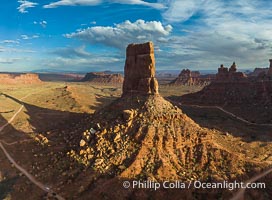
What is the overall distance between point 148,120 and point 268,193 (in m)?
22.3

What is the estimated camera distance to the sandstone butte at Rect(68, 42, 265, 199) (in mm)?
47062

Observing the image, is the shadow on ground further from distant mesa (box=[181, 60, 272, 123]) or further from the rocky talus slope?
the rocky talus slope

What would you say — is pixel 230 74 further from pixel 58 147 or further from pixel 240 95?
pixel 58 147

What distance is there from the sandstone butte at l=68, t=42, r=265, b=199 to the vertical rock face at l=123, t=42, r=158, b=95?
0.19m

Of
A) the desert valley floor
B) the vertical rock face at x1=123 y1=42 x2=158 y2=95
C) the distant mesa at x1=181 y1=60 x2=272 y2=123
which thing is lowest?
the desert valley floor

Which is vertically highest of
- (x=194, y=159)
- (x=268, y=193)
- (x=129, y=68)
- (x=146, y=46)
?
(x=146, y=46)

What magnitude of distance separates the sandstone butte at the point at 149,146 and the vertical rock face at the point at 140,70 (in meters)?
0.19

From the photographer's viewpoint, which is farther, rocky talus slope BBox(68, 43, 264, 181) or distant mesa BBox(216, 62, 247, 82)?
distant mesa BBox(216, 62, 247, 82)

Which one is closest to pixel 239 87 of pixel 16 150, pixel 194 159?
pixel 194 159

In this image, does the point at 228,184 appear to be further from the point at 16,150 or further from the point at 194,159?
the point at 16,150

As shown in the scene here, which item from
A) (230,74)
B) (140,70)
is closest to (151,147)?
(140,70)

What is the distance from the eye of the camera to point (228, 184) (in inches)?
1873

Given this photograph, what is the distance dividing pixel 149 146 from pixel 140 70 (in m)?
17.9

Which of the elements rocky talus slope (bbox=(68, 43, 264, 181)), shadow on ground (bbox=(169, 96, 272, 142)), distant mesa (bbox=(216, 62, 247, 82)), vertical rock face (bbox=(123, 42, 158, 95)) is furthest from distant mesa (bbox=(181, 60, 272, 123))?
vertical rock face (bbox=(123, 42, 158, 95))
